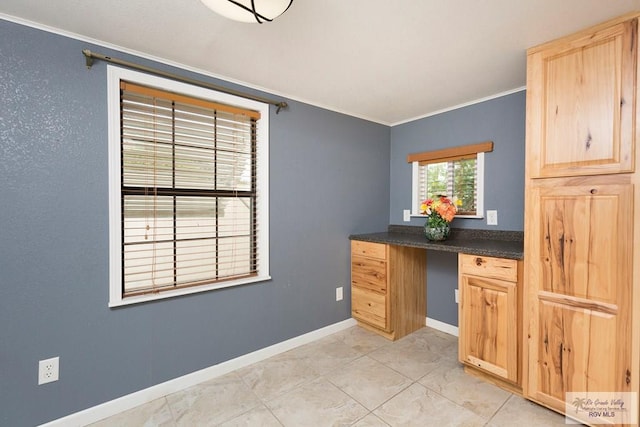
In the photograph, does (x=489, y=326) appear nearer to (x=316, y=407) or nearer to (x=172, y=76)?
(x=316, y=407)

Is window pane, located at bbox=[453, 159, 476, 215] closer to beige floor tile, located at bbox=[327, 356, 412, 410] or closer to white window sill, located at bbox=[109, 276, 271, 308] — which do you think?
beige floor tile, located at bbox=[327, 356, 412, 410]

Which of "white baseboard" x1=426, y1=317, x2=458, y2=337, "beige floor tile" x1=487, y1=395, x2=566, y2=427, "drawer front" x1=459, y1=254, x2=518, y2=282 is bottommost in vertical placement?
"beige floor tile" x1=487, y1=395, x2=566, y2=427

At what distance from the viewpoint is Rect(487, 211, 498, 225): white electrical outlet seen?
2505mm

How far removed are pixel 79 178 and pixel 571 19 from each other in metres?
2.76

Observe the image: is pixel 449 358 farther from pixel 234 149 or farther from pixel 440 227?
pixel 234 149

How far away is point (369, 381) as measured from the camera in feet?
6.73

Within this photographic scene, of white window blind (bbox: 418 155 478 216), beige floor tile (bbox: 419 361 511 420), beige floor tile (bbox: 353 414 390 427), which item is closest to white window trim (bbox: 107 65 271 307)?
beige floor tile (bbox: 353 414 390 427)

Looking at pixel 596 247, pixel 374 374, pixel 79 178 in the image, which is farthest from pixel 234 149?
pixel 596 247

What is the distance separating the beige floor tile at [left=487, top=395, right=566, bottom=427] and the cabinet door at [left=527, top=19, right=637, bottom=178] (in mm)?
1393

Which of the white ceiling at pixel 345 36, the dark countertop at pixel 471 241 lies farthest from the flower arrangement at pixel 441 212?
the white ceiling at pixel 345 36

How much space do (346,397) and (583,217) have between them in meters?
1.74

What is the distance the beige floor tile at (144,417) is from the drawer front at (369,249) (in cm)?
189

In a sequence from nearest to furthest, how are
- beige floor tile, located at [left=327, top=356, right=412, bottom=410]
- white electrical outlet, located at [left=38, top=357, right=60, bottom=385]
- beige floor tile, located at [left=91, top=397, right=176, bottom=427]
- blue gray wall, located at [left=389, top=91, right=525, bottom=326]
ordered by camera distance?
1. white electrical outlet, located at [left=38, top=357, right=60, bottom=385]
2. beige floor tile, located at [left=91, top=397, right=176, bottom=427]
3. beige floor tile, located at [left=327, top=356, right=412, bottom=410]
4. blue gray wall, located at [left=389, top=91, right=525, bottom=326]

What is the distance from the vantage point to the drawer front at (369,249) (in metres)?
2.63
